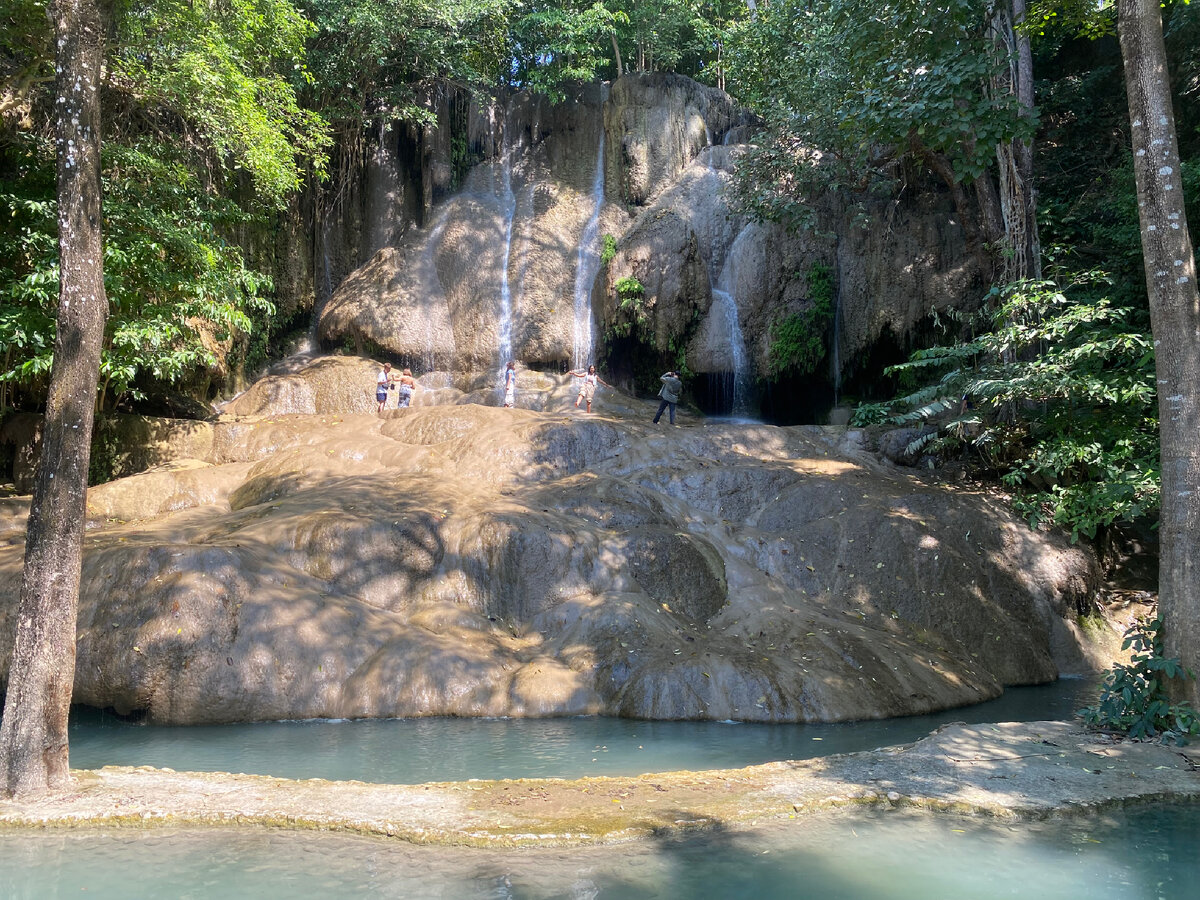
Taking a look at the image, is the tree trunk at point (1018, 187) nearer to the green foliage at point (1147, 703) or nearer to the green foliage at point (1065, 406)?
the green foliage at point (1065, 406)

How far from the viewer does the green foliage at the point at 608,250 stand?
950 inches

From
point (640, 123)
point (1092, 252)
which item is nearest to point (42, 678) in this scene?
point (1092, 252)

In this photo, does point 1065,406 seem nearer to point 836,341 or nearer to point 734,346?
point 836,341

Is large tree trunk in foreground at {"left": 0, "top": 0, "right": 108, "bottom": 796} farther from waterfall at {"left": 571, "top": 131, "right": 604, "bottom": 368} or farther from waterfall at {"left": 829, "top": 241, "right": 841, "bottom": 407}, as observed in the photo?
waterfall at {"left": 829, "top": 241, "right": 841, "bottom": 407}

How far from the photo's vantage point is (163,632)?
34.4 ft

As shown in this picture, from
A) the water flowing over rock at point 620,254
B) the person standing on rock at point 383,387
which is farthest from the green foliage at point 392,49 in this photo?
the person standing on rock at point 383,387

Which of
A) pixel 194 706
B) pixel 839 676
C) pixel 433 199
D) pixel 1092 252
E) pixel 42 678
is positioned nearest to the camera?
pixel 42 678

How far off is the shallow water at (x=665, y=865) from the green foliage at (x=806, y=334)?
17.1 m

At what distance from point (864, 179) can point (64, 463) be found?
17982 mm

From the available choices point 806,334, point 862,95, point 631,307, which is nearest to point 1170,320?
point 862,95

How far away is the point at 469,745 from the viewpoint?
9.40m

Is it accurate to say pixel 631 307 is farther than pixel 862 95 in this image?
Yes

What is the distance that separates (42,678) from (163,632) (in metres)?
3.92

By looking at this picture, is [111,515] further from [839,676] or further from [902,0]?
[902,0]
